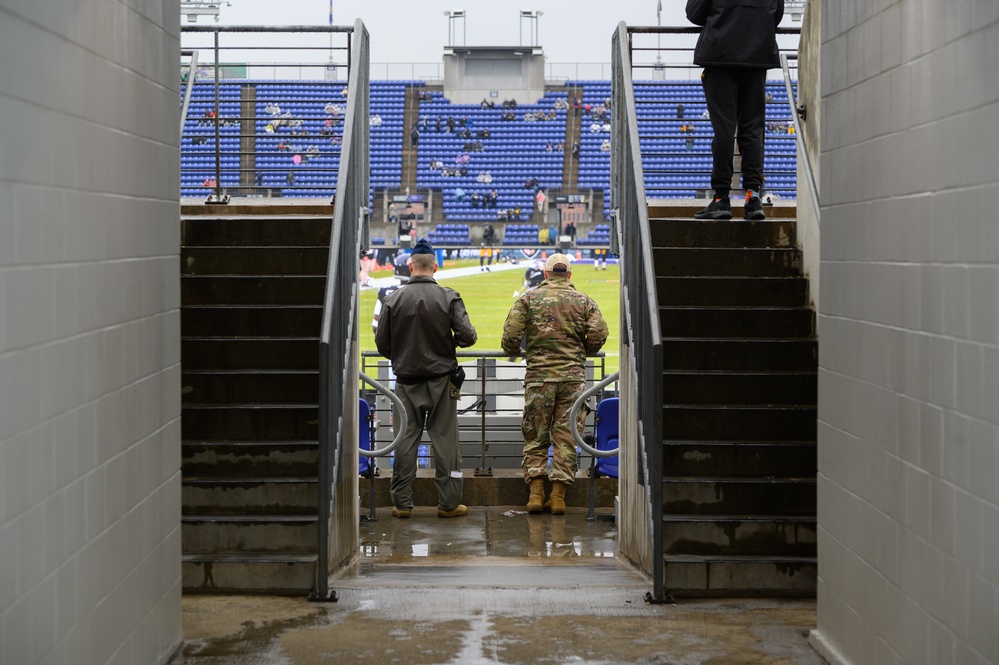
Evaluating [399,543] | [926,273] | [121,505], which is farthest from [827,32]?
[399,543]

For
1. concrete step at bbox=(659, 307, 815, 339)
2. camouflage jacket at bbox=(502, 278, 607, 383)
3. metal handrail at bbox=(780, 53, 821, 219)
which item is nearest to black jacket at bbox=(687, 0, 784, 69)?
metal handrail at bbox=(780, 53, 821, 219)

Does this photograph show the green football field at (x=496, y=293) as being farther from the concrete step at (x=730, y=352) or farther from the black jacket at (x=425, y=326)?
the concrete step at (x=730, y=352)

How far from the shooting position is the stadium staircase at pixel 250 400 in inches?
210

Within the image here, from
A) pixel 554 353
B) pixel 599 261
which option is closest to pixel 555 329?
pixel 554 353

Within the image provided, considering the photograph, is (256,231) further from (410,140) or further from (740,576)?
(410,140)

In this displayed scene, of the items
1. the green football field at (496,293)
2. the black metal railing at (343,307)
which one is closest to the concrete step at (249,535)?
the black metal railing at (343,307)

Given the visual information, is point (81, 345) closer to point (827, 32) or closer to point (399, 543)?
point (827, 32)

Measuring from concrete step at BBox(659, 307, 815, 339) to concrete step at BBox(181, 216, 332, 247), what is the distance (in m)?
2.04

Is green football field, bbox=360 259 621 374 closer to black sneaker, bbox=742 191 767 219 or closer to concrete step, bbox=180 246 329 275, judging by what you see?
black sneaker, bbox=742 191 767 219

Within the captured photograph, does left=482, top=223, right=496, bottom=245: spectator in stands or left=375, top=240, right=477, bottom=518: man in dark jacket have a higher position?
left=482, top=223, right=496, bottom=245: spectator in stands

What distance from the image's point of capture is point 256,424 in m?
5.83

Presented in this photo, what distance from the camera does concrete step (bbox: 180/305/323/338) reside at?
6367mm

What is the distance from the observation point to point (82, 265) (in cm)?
317

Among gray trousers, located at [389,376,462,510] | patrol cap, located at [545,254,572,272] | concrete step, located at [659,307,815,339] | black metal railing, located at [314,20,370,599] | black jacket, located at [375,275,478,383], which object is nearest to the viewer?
black metal railing, located at [314,20,370,599]
